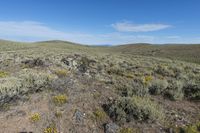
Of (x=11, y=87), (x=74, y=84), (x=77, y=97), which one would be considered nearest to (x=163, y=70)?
(x=74, y=84)

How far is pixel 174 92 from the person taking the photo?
829cm

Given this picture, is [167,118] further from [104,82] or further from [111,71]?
[111,71]

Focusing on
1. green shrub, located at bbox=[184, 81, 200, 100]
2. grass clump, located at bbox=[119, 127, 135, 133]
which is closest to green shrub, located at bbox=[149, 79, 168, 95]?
green shrub, located at bbox=[184, 81, 200, 100]

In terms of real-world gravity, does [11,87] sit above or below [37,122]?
above

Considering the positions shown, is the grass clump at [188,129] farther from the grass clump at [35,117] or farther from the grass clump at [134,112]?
the grass clump at [35,117]

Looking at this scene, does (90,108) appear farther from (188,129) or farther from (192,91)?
(192,91)

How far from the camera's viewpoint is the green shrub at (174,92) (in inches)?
318

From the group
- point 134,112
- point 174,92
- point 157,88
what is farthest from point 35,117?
point 174,92

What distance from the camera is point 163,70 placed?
570 inches

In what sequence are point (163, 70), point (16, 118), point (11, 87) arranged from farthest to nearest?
1. point (163, 70)
2. point (11, 87)
3. point (16, 118)

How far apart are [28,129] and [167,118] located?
4.11 meters

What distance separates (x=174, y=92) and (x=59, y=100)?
4666 millimetres

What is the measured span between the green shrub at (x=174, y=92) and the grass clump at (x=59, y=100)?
4214mm

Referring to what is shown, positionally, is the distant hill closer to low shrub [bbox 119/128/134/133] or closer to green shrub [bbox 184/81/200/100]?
green shrub [bbox 184/81/200/100]
